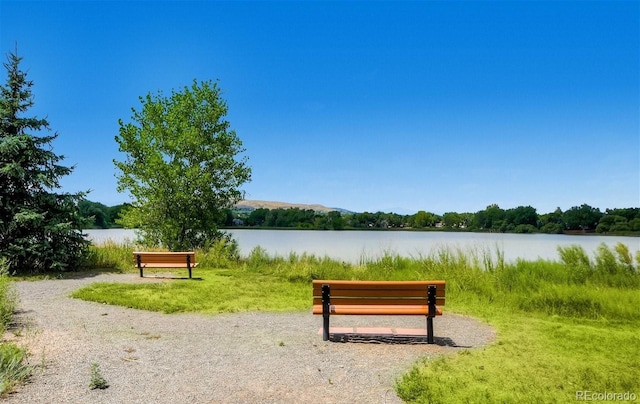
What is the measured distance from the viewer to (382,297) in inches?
264

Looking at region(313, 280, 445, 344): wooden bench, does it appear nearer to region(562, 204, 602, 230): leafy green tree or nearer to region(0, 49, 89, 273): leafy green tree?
region(0, 49, 89, 273): leafy green tree

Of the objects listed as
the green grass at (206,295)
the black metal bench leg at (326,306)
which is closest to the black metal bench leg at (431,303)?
the black metal bench leg at (326,306)

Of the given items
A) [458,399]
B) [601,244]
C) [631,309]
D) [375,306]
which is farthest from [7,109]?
[601,244]

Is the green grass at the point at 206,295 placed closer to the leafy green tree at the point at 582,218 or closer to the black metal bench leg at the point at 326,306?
the black metal bench leg at the point at 326,306

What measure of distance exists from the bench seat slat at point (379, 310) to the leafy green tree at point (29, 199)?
10552 millimetres

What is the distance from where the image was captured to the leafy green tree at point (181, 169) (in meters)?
21.1

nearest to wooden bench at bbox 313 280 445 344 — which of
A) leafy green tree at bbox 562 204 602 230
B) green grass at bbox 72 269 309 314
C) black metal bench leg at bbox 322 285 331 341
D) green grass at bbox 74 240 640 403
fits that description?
black metal bench leg at bbox 322 285 331 341

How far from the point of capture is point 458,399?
14.6ft

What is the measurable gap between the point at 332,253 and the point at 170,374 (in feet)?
46.5

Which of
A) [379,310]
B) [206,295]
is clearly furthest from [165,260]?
[379,310]

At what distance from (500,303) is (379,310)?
492 cm

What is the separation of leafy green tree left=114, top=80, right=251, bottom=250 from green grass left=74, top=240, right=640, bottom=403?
444 cm

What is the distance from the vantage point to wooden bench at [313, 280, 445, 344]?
21.8ft

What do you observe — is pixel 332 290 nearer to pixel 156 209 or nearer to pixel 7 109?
pixel 7 109
